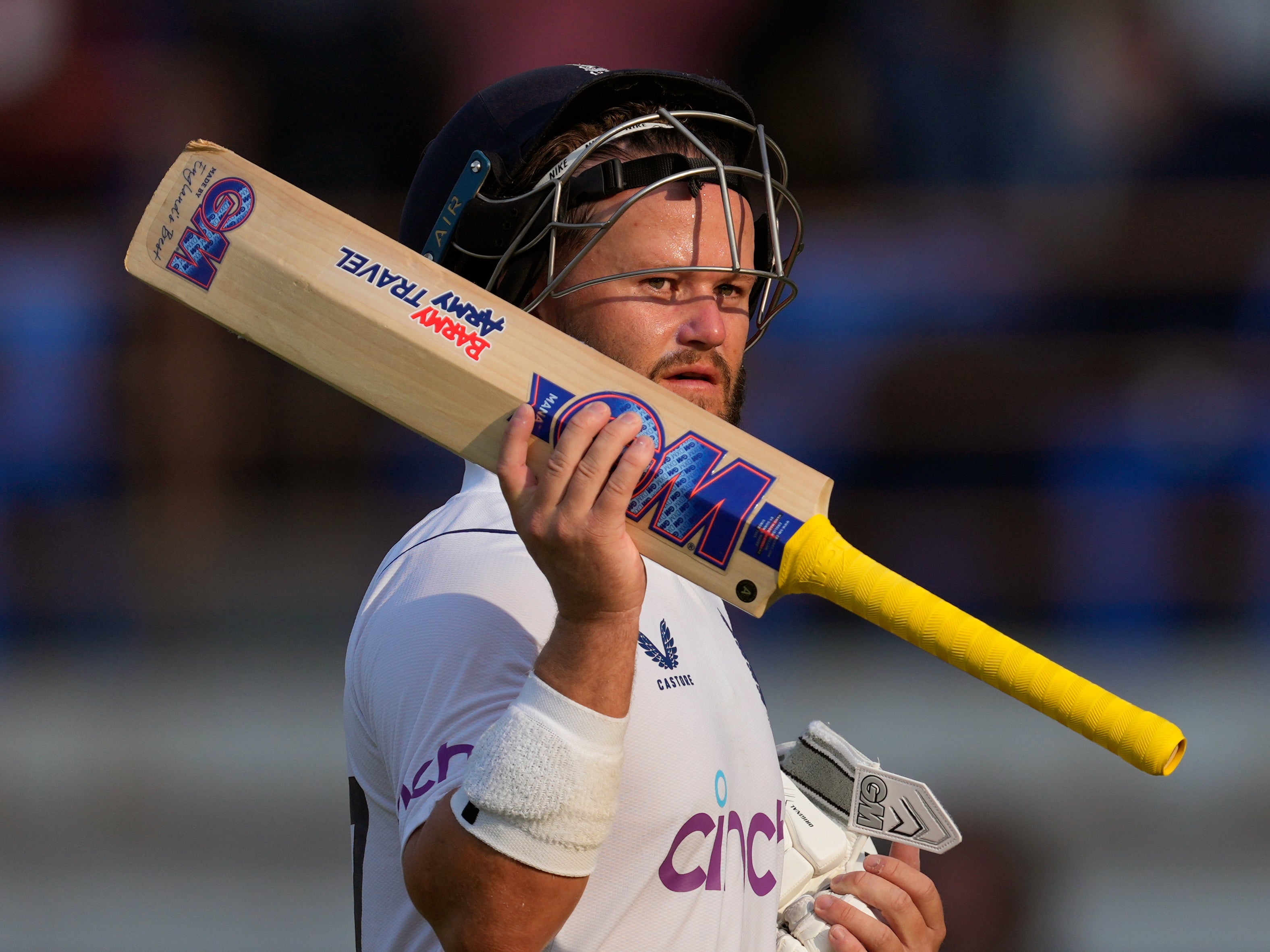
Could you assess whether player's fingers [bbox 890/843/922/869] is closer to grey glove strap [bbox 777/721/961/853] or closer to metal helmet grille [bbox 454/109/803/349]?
grey glove strap [bbox 777/721/961/853]

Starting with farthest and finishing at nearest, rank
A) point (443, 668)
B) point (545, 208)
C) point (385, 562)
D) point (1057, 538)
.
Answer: point (1057, 538), point (545, 208), point (385, 562), point (443, 668)

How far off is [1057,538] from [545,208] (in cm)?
297

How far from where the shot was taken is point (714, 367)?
143cm

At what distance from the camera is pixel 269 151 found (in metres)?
4.05

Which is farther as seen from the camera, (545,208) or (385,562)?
(545,208)

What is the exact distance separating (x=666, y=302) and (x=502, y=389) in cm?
36

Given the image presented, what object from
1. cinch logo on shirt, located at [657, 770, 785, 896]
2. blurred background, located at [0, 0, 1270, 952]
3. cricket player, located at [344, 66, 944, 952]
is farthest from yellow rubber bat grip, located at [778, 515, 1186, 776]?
blurred background, located at [0, 0, 1270, 952]

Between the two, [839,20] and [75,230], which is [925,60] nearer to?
[839,20]

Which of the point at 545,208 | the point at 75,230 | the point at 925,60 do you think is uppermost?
the point at 925,60

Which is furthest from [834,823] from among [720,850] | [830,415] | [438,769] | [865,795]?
[830,415]

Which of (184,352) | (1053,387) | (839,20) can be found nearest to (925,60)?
(839,20)

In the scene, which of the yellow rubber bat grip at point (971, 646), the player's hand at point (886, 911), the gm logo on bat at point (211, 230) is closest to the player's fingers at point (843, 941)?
the player's hand at point (886, 911)

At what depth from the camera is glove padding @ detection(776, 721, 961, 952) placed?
1466 mm

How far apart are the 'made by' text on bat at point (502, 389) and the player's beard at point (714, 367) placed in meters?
0.25
